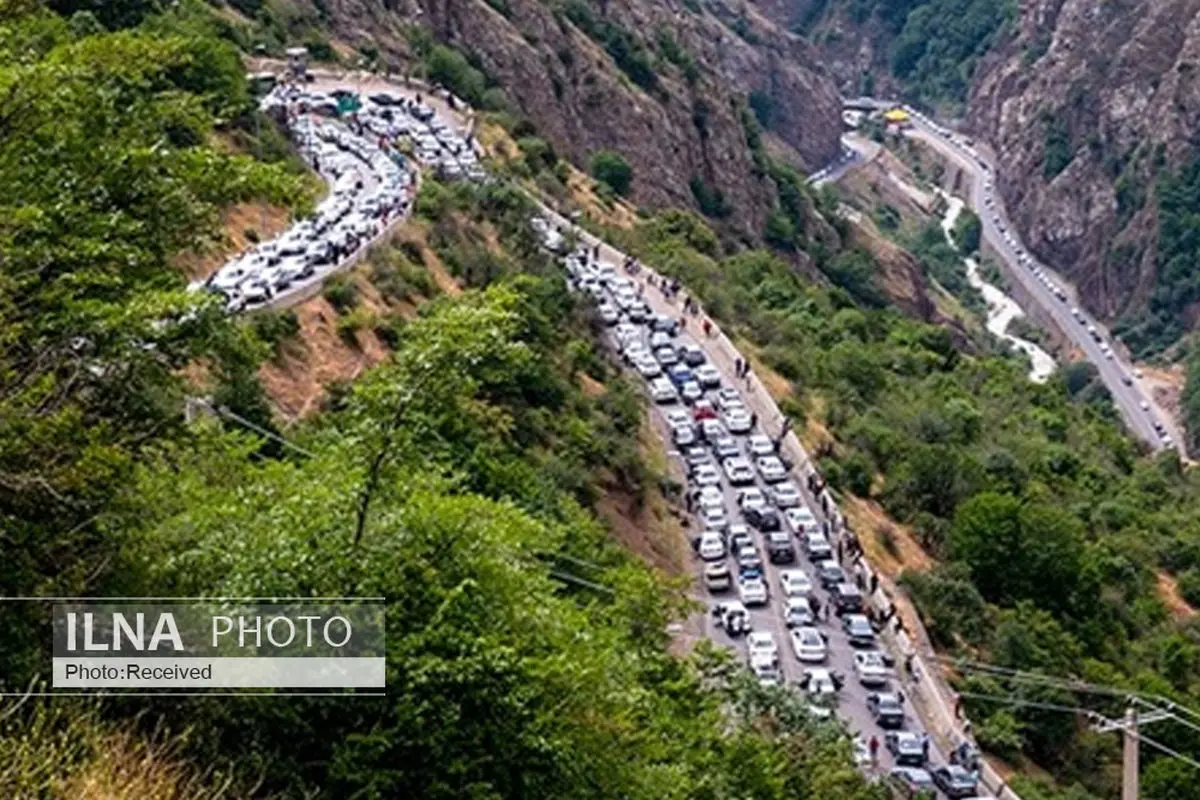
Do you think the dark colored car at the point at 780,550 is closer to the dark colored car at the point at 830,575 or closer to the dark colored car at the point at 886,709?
the dark colored car at the point at 830,575

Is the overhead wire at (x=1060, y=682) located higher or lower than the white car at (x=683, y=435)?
higher

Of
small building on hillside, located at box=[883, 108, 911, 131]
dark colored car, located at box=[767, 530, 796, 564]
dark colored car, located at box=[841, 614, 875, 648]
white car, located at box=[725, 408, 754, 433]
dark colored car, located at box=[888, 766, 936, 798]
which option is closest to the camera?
dark colored car, located at box=[888, 766, 936, 798]

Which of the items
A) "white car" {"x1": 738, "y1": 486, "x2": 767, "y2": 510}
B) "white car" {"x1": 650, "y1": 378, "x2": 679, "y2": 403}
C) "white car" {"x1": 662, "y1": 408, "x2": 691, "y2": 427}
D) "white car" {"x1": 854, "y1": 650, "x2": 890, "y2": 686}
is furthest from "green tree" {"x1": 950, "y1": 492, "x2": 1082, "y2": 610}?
"white car" {"x1": 650, "y1": 378, "x2": 679, "y2": 403}

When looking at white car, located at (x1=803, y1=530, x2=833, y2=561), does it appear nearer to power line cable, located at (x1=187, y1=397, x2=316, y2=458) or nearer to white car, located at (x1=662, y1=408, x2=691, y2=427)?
white car, located at (x1=662, y1=408, x2=691, y2=427)

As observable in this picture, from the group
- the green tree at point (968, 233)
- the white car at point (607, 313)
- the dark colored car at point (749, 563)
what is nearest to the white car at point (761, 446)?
the dark colored car at point (749, 563)

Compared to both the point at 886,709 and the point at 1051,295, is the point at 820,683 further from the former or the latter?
the point at 1051,295

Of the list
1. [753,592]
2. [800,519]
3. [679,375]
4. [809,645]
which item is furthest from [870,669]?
[679,375]
